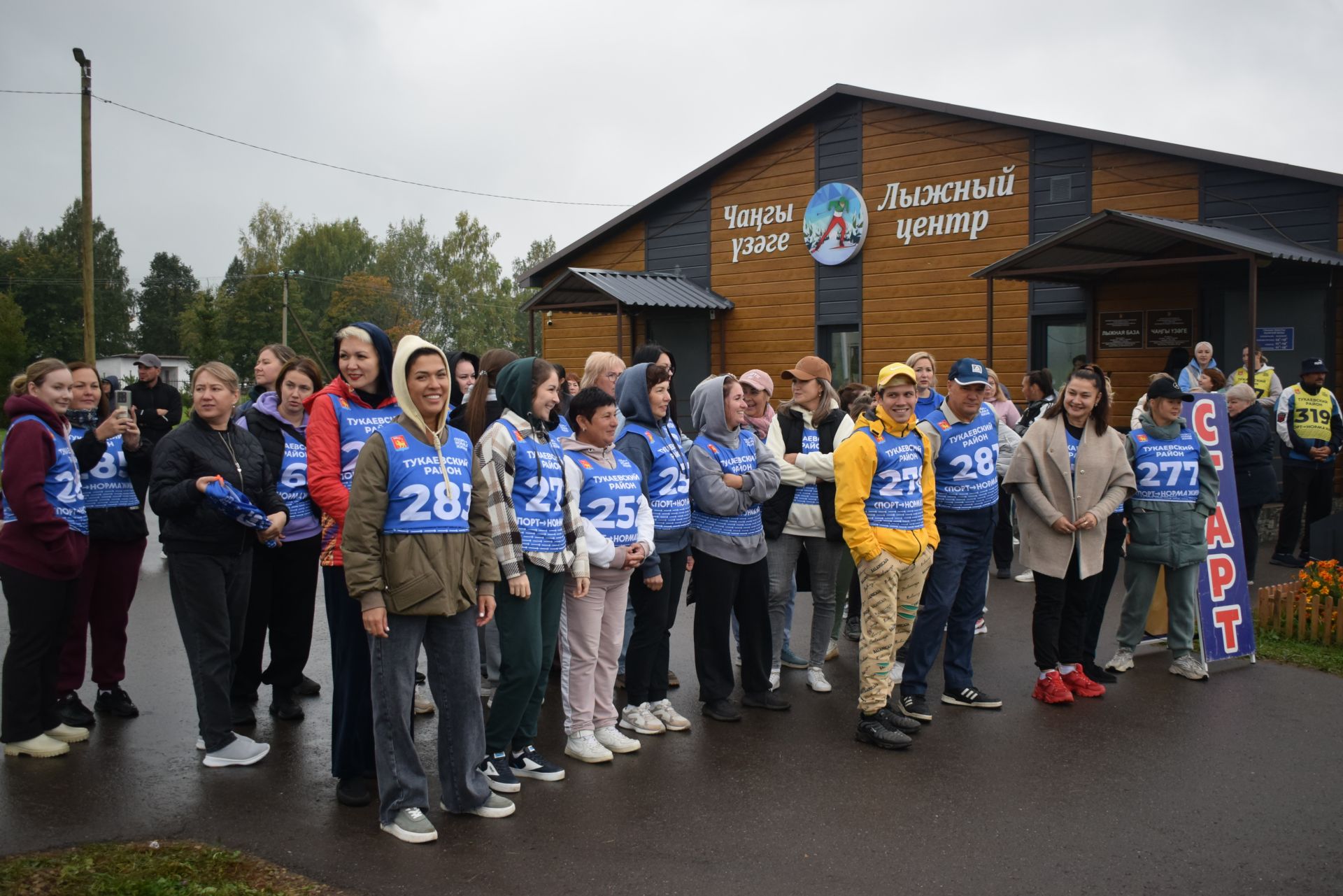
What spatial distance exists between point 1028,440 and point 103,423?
5275 mm

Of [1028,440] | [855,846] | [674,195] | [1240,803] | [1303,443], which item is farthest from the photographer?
[674,195]

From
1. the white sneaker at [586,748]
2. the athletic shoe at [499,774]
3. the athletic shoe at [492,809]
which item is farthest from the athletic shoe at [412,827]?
the white sneaker at [586,748]

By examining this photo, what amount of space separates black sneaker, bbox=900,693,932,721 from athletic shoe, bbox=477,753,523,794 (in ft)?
7.47

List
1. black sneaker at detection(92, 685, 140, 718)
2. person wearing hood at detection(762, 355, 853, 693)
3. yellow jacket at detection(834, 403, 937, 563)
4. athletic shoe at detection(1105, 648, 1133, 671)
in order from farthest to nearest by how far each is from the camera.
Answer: athletic shoe at detection(1105, 648, 1133, 671)
person wearing hood at detection(762, 355, 853, 693)
black sneaker at detection(92, 685, 140, 718)
yellow jacket at detection(834, 403, 937, 563)

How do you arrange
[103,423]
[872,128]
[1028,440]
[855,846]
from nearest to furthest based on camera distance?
[855,846] → [103,423] → [1028,440] → [872,128]

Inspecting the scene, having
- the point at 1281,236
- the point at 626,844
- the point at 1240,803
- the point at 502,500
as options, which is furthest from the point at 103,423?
the point at 1281,236

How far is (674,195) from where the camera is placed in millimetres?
20609

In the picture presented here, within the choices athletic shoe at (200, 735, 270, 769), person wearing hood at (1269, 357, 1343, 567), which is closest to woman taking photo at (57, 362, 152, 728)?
athletic shoe at (200, 735, 270, 769)

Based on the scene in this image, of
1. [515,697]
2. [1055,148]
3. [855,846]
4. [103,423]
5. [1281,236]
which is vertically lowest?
[855,846]

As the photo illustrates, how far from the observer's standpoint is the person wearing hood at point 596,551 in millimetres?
5328

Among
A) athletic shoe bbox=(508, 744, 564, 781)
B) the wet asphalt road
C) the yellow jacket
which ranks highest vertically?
the yellow jacket

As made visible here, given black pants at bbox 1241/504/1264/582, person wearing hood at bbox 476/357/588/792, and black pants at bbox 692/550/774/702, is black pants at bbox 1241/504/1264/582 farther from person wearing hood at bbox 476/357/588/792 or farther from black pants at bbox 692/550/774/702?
person wearing hood at bbox 476/357/588/792

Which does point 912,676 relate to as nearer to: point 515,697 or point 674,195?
point 515,697

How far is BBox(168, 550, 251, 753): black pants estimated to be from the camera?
5113mm
